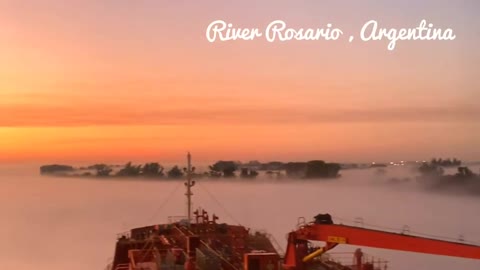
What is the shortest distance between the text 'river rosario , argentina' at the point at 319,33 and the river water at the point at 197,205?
129cm

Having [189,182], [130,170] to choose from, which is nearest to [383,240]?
[189,182]

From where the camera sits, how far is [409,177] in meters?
6.39

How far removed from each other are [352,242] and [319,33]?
1968mm

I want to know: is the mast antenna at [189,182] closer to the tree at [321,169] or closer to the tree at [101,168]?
the tree at [101,168]

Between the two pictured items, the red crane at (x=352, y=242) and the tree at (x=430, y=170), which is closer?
the red crane at (x=352, y=242)

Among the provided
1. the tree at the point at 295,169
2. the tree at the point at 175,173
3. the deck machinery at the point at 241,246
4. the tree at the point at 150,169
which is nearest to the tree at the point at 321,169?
the tree at the point at 295,169

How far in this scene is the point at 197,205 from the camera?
6.61 meters

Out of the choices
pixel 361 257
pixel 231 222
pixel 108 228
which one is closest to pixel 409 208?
pixel 361 257

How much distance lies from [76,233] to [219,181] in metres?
1.41

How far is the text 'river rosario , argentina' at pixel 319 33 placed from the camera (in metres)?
6.09

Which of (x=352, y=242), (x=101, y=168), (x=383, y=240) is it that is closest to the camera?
(x=383, y=240)

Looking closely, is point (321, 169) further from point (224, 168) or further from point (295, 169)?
point (224, 168)

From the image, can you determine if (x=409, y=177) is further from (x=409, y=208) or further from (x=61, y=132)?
(x=61, y=132)

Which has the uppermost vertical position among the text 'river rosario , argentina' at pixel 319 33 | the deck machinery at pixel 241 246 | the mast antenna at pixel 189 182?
the text 'river rosario , argentina' at pixel 319 33
